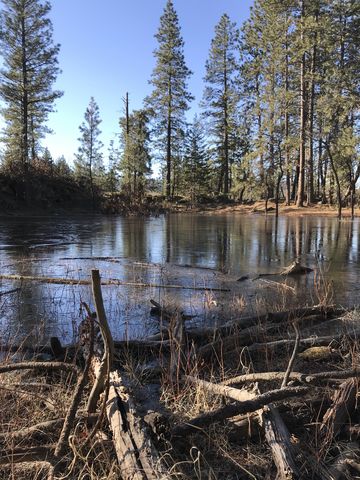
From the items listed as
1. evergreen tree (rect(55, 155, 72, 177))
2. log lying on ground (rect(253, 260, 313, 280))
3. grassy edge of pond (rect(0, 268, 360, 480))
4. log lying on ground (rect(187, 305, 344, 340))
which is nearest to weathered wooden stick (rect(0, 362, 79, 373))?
grassy edge of pond (rect(0, 268, 360, 480))

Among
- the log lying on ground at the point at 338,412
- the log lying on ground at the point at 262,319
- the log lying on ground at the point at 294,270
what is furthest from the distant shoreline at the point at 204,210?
the log lying on ground at the point at 338,412

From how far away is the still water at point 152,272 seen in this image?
6199mm

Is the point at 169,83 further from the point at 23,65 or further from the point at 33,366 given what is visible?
the point at 33,366

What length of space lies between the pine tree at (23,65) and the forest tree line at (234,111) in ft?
0.27

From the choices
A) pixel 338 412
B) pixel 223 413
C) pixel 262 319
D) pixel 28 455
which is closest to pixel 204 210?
pixel 262 319

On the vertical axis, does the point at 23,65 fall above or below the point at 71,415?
above

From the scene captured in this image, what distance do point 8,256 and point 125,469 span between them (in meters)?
10.1

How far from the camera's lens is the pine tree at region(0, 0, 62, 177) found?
3412 cm

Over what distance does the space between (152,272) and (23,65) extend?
3161cm

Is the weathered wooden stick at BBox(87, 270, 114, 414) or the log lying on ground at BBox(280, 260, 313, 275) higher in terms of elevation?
the weathered wooden stick at BBox(87, 270, 114, 414)

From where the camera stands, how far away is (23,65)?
35.0 metres

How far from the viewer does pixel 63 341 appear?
5.19 metres

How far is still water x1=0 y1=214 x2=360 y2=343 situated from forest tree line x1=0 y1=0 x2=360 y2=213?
14943 mm

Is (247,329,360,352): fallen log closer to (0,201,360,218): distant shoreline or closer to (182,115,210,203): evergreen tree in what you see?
(0,201,360,218): distant shoreline
